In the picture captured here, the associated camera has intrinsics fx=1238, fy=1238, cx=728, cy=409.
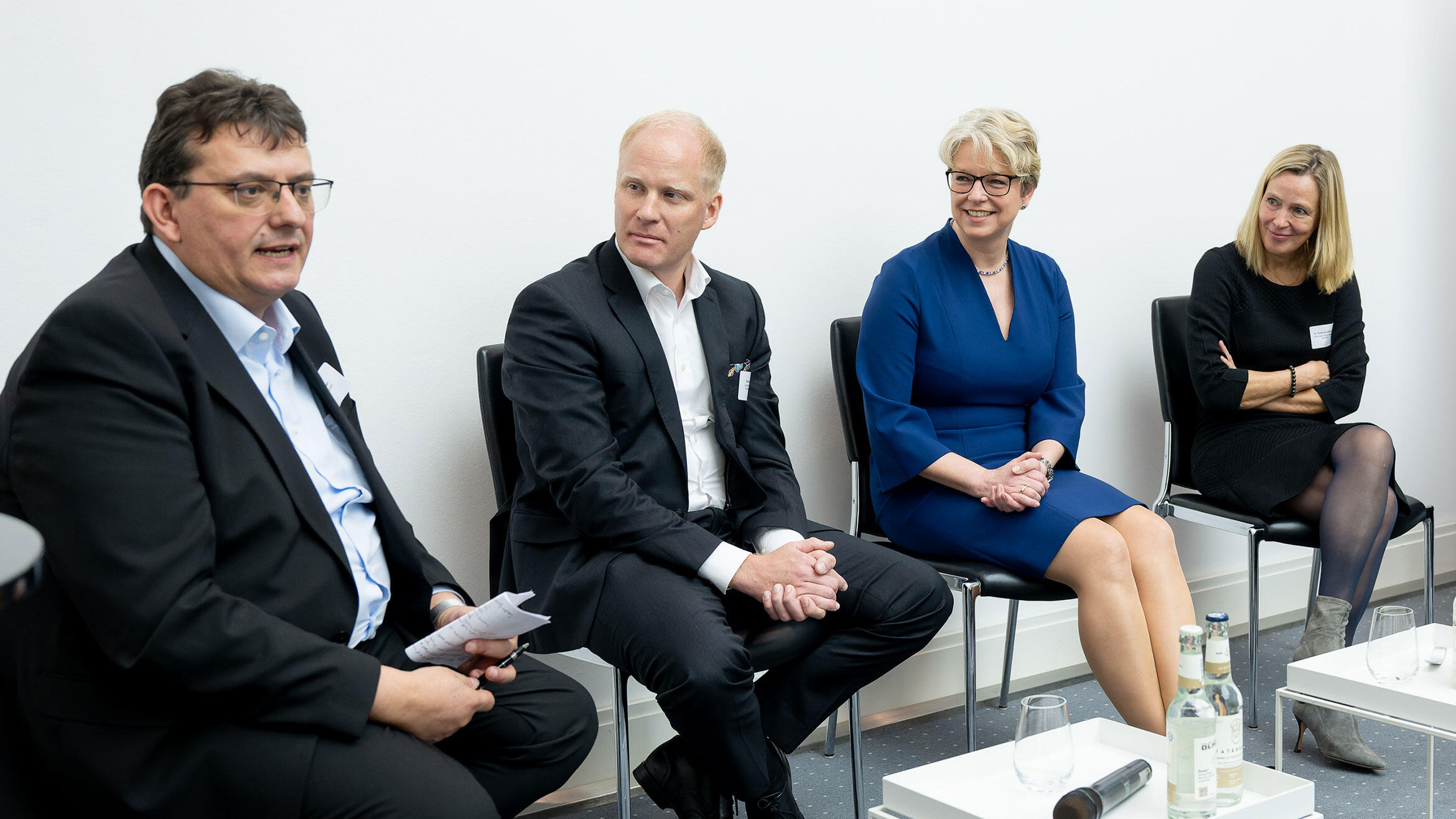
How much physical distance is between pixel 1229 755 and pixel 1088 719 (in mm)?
1396

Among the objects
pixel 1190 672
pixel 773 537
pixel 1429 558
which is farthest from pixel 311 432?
pixel 1429 558

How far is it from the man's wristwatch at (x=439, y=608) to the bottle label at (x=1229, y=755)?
3.74ft

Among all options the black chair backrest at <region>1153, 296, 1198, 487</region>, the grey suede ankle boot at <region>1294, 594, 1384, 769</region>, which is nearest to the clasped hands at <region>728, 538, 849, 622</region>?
the grey suede ankle boot at <region>1294, 594, 1384, 769</region>

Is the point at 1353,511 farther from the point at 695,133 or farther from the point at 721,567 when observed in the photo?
the point at 695,133

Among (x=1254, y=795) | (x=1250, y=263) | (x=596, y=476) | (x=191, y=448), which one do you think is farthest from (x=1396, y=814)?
(x=191, y=448)

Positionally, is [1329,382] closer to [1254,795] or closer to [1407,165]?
[1407,165]

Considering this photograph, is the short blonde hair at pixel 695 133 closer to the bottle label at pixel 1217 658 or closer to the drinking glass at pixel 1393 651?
the bottle label at pixel 1217 658

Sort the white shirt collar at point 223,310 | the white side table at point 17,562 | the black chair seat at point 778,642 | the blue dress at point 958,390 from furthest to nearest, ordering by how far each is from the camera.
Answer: the blue dress at point 958,390, the black chair seat at point 778,642, the white shirt collar at point 223,310, the white side table at point 17,562

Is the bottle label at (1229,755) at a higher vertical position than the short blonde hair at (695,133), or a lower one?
lower

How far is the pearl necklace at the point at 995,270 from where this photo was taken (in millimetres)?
2986

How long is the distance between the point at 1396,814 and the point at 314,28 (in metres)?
2.71

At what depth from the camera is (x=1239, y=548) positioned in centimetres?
411

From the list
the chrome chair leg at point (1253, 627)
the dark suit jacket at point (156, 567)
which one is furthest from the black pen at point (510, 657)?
the chrome chair leg at point (1253, 627)

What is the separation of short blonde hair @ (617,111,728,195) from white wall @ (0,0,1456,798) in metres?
0.34
